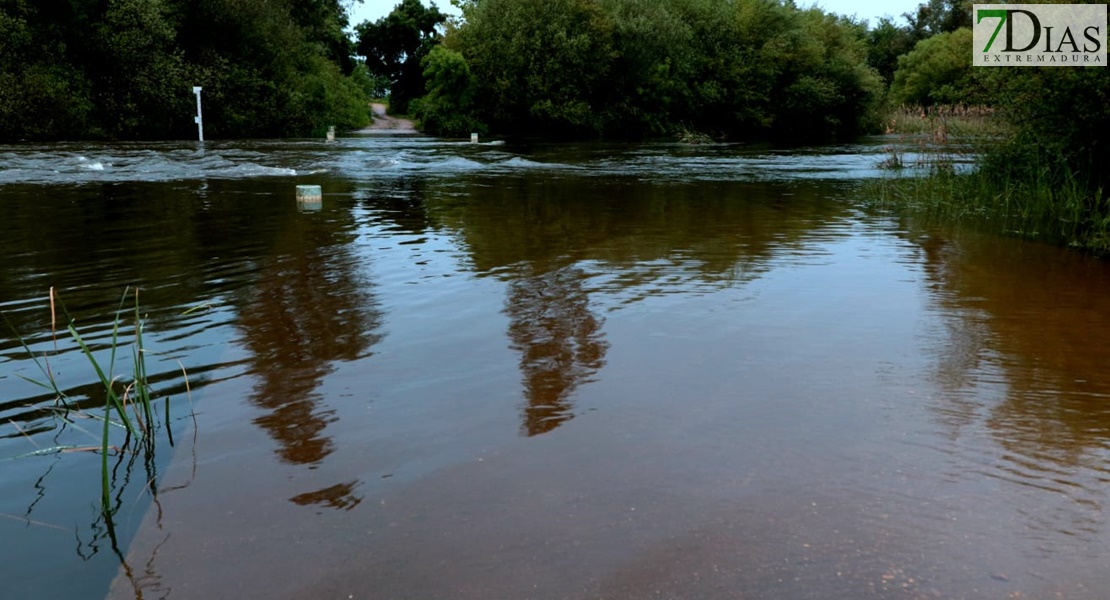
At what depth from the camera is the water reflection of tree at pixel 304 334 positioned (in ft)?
14.2

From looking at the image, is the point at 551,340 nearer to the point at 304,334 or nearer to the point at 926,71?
the point at 304,334

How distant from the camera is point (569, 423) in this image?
14.9ft

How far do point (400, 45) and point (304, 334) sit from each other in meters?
69.3

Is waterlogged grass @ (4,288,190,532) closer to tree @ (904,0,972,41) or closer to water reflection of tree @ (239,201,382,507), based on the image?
water reflection of tree @ (239,201,382,507)

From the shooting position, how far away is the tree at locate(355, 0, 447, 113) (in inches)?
2749

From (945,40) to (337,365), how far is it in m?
76.4

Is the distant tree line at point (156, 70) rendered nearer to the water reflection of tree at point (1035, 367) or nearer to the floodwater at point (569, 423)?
the floodwater at point (569, 423)

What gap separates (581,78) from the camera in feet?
A: 162

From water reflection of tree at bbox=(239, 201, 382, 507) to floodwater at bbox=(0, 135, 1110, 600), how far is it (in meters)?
0.03

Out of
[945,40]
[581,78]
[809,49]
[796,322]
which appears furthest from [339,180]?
[945,40]

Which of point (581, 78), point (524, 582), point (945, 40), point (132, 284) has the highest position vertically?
point (945, 40)

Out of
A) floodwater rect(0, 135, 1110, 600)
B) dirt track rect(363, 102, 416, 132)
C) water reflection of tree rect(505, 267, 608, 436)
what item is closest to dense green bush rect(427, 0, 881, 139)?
dirt track rect(363, 102, 416, 132)

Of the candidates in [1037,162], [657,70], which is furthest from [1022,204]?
[657,70]

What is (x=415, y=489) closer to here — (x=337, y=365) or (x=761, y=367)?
(x=337, y=365)
